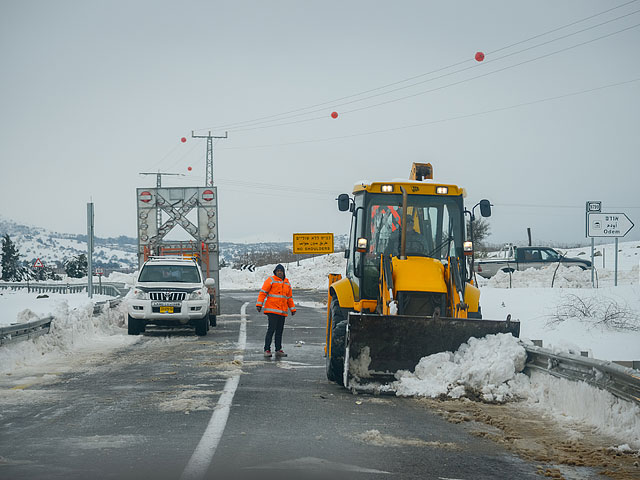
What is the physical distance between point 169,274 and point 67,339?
4.81 metres

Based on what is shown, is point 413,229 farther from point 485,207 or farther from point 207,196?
point 207,196

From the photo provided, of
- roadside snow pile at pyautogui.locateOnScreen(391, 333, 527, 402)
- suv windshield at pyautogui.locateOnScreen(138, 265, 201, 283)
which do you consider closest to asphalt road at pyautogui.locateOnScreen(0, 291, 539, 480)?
roadside snow pile at pyautogui.locateOnScreen(391, 333, 527, 402)

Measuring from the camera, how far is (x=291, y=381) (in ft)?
36.2

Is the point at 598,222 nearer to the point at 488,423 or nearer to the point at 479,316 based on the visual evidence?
the point at 479,316

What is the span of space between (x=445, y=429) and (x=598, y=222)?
16843 mm

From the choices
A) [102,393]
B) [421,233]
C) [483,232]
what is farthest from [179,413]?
[483,232]

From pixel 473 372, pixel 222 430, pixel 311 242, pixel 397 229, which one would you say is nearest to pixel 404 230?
pixel 397 229

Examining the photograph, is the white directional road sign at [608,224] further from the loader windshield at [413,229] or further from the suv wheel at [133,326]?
the suv wheel at [133,326]

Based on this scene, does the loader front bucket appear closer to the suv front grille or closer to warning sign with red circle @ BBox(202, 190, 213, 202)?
the suv front grille

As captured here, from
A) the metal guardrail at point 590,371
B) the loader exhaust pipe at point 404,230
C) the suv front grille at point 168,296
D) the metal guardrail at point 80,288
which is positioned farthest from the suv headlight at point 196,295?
the metal guardrail at point 80,288

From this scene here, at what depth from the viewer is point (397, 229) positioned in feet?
37.5

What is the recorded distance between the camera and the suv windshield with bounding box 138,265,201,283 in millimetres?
20109

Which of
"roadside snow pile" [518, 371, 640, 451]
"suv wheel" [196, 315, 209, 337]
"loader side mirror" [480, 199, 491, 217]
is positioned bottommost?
"suv wheel" [196, 315, 209, 337]

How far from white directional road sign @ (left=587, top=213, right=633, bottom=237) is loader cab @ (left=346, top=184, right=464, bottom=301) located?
496 inches
